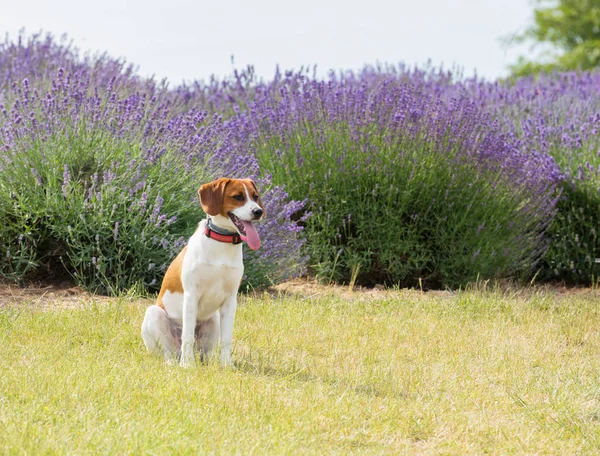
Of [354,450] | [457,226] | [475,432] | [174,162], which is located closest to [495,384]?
[475,432]

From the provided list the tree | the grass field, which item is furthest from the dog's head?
the tree

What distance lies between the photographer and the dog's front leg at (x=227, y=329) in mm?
4477

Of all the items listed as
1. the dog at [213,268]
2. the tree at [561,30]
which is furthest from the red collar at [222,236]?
the tree at [561,30]

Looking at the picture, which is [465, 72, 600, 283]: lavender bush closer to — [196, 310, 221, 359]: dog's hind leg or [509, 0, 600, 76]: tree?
[196, 310, 221, 359]: dog's hind leg

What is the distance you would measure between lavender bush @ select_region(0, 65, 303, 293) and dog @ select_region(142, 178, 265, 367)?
1349 mm

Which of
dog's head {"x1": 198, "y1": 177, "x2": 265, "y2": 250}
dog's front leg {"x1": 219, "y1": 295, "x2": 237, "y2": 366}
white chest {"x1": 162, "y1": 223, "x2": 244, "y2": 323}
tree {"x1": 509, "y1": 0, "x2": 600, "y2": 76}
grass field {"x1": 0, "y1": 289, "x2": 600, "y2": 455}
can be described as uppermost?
tree {"x1": 509, "y1": 0, "x2": 600, "y2": 76}

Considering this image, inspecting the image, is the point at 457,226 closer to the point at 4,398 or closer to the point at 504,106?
the point at 504,106

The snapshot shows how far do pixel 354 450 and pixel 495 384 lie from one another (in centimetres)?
129

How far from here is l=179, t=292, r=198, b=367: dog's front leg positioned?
4406mm

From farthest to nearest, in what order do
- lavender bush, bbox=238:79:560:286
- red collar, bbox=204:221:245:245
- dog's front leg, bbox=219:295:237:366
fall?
lavender bush, bbox=238:79:560:286 → dog's front leg, bbox=219:295:237:366 → red collar, bbox=204:221:245:245

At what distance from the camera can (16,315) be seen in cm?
531

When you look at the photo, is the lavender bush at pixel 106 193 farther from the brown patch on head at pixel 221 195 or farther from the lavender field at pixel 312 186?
the brown patch on head at pixel 221 195

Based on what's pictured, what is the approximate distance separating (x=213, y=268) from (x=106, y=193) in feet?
6.00

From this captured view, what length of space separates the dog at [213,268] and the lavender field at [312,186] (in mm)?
1392
